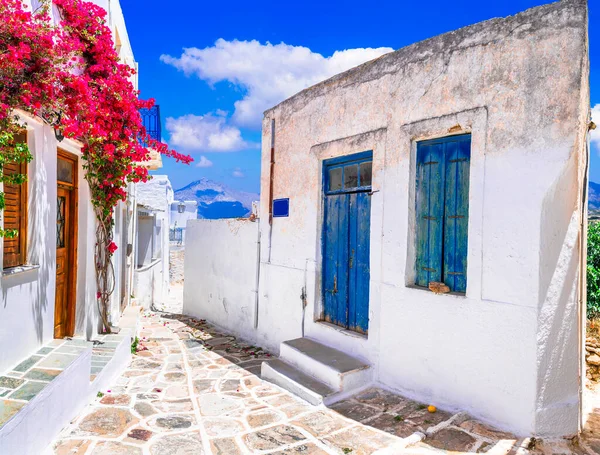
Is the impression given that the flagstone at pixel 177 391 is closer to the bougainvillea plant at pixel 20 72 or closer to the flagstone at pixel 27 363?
the flagstone at pixel 27 363

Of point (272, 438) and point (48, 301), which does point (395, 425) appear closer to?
point (272, 438)

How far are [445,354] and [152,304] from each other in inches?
492

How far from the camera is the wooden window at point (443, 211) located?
4.66 metres

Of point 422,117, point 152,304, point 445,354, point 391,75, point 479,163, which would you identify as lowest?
point 152,304

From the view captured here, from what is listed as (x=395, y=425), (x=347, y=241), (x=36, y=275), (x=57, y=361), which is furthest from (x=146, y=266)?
(x=395, y=425)

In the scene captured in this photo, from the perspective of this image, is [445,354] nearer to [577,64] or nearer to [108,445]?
[577,64]

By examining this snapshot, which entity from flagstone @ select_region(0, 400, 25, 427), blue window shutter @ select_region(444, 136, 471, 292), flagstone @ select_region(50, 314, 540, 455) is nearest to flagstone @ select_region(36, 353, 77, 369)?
flagstone @ select_region(50, 314, 540, 455)

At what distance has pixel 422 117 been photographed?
4969 mm

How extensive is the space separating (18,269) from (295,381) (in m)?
3.31

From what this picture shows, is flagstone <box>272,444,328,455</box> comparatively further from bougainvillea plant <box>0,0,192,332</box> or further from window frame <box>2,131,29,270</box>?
bougainvillea plant <box>0,0,192,332</box>

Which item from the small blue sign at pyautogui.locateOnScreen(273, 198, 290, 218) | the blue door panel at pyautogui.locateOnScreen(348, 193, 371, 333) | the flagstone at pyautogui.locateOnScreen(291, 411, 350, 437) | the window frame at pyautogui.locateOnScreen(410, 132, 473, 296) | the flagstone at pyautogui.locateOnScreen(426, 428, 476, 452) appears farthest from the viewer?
the small blue sign at pyautogui.locateOnScreen(273, 198, 290, 218)

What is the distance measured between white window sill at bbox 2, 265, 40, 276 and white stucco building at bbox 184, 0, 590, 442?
10.4 ft

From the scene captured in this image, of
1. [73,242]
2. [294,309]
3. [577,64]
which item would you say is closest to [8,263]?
[73,242]

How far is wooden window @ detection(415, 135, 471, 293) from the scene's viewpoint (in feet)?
15.3
